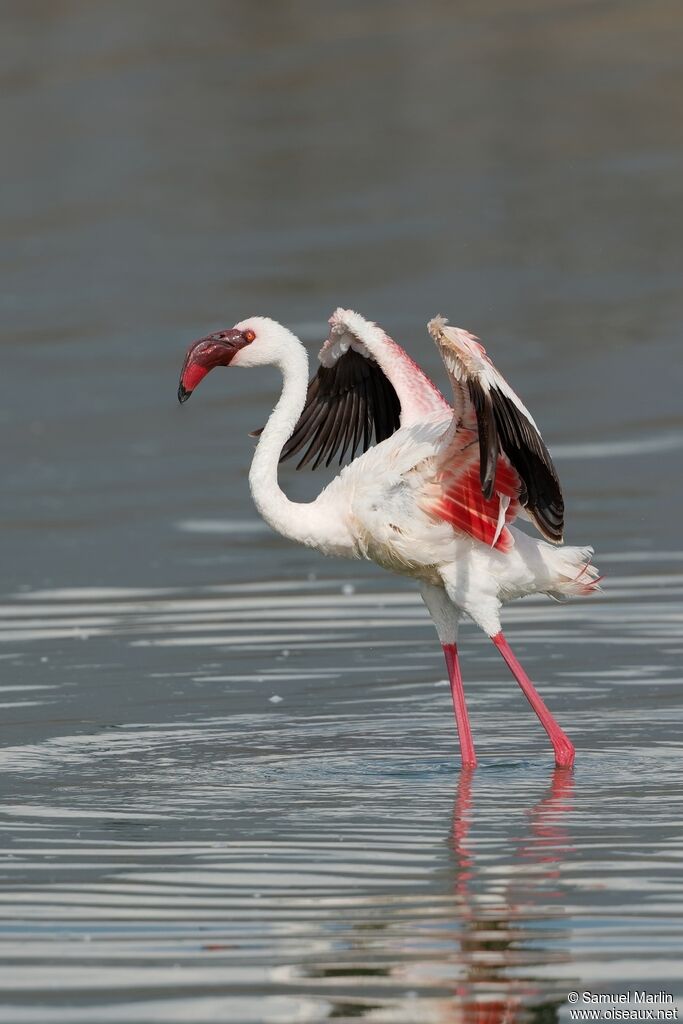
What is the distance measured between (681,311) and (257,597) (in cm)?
785

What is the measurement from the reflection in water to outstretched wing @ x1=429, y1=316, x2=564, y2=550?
4.80 feet

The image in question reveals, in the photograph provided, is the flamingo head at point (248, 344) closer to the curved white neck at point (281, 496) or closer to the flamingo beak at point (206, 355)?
the flamingo beak at point (206, 355)

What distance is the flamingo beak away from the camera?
977 cm

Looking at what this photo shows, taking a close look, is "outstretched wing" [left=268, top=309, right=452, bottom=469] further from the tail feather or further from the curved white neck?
the tail feather

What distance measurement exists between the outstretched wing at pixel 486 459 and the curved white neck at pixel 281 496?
→ 522 mm

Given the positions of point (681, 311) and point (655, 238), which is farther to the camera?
point (655, 238)

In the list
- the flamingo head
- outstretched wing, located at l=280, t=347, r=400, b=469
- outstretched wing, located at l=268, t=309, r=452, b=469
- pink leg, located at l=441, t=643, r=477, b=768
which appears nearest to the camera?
pink leg, located at l=441, t=643, r=477, b=768

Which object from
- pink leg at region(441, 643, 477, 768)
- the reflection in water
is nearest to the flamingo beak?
pink leg at region(441, 643, 477, 768)

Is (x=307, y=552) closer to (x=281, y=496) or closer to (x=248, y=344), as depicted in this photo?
(x=248, y=344)

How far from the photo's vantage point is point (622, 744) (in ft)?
31.5

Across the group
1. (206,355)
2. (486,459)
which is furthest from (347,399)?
(486,459)

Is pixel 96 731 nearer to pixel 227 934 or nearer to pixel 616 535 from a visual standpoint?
pixel 227 934

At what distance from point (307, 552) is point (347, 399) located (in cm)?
298

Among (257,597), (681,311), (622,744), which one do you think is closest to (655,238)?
(681,311)
